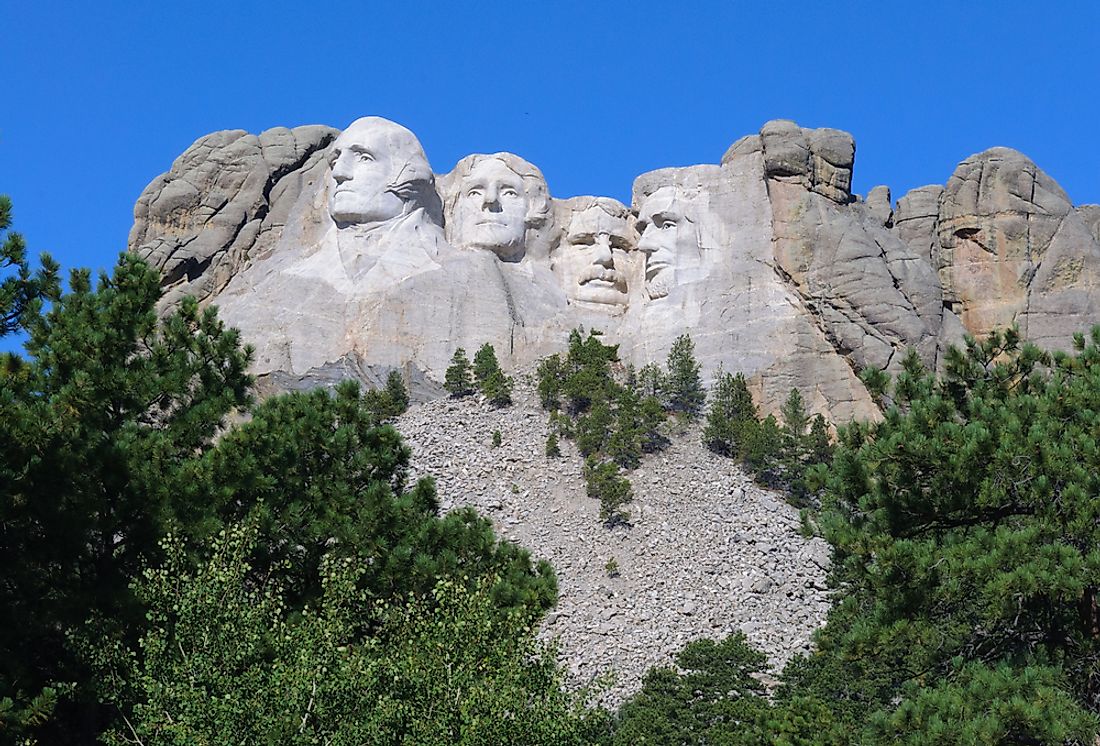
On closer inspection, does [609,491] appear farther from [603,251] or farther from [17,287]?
[17,287]

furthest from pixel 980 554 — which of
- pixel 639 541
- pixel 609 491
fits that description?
pixel 609 491

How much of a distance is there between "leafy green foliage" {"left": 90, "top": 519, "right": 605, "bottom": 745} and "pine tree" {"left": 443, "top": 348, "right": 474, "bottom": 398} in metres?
27.8

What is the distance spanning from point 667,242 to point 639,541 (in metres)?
11.7

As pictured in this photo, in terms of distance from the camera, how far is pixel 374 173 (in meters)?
54.5

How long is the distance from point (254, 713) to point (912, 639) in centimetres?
740

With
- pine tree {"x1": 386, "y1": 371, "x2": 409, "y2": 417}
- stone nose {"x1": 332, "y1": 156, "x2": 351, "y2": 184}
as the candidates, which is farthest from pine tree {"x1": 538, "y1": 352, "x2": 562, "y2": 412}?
stone nose {"x1": 332, "y1": 156, "x2": 351, "y2": 184}

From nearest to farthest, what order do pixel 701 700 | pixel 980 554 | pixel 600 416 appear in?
pixel 980 554 < pixel 701 700 < pixel 600 416

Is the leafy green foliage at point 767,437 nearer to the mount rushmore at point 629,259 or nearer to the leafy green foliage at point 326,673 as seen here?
the mount rushmore at point 629,259

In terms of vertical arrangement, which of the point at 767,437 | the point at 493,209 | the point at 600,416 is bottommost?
the point at 767,437

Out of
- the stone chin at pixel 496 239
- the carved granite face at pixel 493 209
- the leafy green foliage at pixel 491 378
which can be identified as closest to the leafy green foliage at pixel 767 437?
the leafy green foliage at pixel 491 378

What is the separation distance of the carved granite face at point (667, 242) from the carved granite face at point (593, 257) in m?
0.99

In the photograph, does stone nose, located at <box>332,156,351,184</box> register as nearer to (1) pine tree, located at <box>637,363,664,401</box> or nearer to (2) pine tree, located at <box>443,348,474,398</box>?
(2) pine tree, located at <box>443,348,474,398</box>

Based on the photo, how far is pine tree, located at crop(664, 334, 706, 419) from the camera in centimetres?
5109

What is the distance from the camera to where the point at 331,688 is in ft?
67.9
